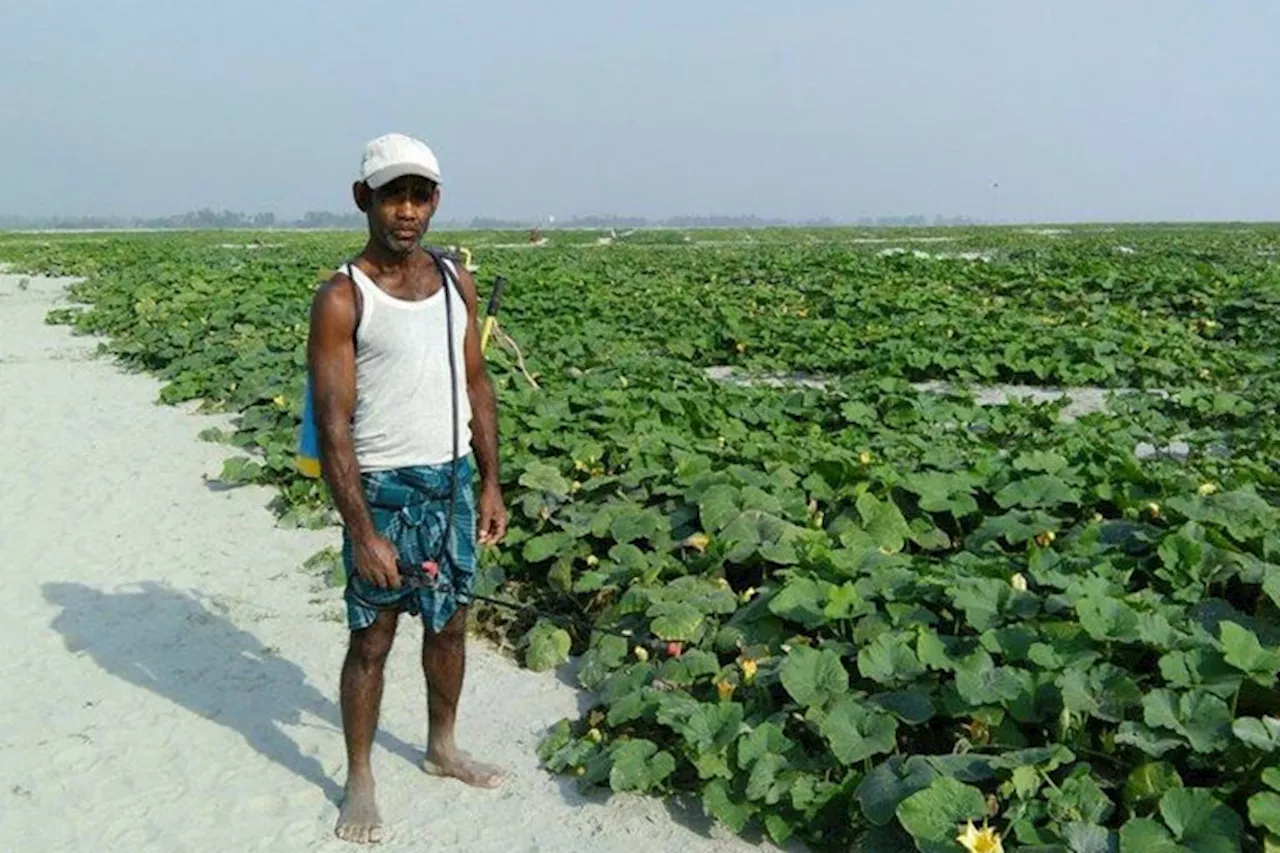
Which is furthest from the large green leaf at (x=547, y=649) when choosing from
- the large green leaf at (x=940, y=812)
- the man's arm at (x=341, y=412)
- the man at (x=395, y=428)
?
the large green leaf at (x=940, y=812)

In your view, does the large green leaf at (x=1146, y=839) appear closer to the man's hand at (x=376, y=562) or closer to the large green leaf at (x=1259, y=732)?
the large green leaf at (x=1259, y=732)

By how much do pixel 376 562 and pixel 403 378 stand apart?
20.2 inches

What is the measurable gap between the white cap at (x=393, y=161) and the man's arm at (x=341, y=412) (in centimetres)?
28

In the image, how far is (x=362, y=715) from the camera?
10.5 feet

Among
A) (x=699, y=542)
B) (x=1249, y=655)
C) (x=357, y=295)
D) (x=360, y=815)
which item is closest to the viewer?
(x=357, y=295)

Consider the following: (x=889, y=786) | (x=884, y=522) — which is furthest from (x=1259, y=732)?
(x=884, y=522)

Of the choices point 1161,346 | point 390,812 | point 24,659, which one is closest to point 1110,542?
point 390,812

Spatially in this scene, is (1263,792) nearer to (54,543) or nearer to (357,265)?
(357,265)

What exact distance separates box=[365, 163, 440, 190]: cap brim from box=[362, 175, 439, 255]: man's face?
3 centimetres

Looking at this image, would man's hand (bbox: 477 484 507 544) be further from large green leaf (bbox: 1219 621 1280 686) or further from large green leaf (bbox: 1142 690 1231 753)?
large green leaf (bbox: 1219 621 1280 686)

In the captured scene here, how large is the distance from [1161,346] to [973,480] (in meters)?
5.98

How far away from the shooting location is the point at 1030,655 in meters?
3.23

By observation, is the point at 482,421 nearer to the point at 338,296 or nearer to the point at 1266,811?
the point at 338,296

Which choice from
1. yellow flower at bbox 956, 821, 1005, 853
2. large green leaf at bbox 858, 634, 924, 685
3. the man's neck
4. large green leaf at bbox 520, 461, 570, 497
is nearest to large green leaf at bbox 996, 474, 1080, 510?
large green leaf at bbox 858, 634, 924, 685
